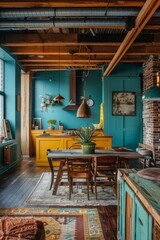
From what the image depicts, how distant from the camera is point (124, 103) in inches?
363

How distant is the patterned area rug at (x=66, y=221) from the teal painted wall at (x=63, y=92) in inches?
292

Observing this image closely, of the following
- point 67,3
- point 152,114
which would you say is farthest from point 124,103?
point 67,3

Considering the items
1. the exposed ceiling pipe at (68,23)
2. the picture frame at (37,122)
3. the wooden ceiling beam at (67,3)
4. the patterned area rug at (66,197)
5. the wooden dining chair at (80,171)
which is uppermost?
the wooden ceiling beam at (67,3)

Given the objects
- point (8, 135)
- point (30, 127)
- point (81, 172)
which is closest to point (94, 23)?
point (81, 172)

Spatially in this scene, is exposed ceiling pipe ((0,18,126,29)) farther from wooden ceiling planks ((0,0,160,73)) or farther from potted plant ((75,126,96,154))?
potted plant ((75,126,96,154))

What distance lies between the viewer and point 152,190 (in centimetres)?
184

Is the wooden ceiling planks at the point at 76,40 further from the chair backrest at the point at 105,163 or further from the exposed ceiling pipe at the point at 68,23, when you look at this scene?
the chair backrest at the point at 105,163

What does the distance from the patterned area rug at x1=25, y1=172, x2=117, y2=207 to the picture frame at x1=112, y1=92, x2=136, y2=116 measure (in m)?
4.38

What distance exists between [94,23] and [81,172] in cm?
274

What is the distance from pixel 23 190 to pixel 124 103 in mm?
5387

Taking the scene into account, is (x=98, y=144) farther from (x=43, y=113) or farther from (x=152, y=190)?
(x=152, y=190)

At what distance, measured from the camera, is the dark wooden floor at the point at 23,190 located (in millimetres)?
3442

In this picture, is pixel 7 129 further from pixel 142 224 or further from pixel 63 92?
pixel 142 224

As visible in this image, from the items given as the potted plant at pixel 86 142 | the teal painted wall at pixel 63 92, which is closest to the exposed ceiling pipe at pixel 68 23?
the potted plant at pixel 86 142
